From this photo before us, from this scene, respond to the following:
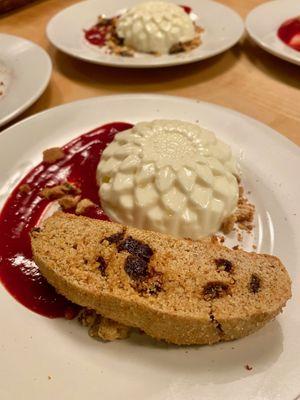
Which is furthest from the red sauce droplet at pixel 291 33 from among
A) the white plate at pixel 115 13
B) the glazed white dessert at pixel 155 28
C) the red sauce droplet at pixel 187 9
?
the red sauce droplet at pixel 187 9

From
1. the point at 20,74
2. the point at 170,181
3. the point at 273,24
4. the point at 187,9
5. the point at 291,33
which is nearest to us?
the point at 170,181

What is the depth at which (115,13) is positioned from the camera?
3158mm

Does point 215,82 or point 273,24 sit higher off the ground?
point 273,24

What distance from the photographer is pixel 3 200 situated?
1761mm

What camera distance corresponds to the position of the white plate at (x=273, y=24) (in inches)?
102

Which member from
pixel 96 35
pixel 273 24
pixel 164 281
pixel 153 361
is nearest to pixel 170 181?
pixel 164 281

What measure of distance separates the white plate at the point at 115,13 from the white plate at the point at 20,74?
0.58 ft

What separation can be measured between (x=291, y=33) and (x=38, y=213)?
1.87 meters

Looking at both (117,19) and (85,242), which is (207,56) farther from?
(85,242)

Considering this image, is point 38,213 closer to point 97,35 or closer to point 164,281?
point 164,281

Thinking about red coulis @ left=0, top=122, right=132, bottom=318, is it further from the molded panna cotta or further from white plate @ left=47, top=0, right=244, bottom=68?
white plate @ left=47, top=0, right=244, bottom=68

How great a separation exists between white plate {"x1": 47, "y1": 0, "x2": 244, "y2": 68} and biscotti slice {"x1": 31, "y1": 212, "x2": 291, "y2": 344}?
133cm

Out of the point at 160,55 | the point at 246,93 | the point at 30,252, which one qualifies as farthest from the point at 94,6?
the point at 30,252

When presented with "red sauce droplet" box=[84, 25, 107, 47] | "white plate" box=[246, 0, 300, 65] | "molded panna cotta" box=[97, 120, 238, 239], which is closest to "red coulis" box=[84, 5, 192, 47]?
"red sauce droplet" box=[84, 25, 107, 47]
